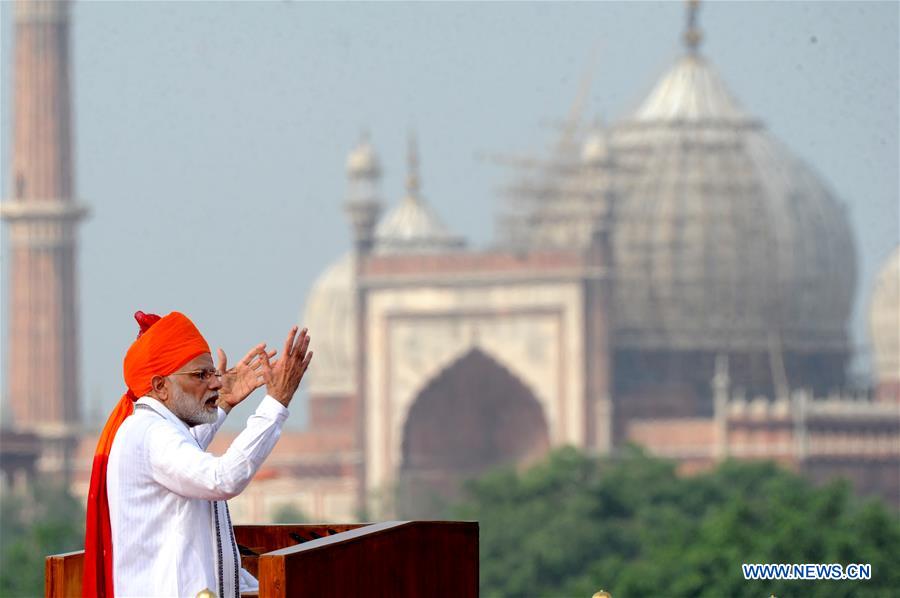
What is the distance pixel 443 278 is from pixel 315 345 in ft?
22.5

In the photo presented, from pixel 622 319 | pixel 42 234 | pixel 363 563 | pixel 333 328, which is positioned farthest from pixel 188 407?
pixel 333 328

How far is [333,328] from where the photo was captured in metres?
40.8

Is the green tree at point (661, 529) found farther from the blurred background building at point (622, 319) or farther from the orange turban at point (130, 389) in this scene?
the orange turban at point (130, 389)

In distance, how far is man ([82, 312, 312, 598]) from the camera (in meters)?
3.56

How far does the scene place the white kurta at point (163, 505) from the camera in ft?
11.7

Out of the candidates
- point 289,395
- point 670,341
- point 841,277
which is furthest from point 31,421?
point 289,395

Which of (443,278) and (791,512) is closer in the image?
(791,512)

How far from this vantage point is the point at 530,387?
1357 inches

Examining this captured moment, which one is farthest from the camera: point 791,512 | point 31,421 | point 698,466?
point 31,421

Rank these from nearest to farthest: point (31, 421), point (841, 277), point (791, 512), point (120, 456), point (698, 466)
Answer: point (120, 456) < point (791, 512) < point (698, 466) < point (31, 421) < point (841, 277)

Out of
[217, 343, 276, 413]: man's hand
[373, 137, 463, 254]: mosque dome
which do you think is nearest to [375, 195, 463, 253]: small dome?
[373, 137, 463, 254]: mosque dome

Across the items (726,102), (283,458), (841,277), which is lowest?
(283,458)

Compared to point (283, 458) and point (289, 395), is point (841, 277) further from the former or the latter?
point (289, 395)

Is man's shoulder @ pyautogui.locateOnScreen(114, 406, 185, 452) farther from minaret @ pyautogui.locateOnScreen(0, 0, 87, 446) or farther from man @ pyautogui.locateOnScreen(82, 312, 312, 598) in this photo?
minaret @ pyautogui.locateOnScreen(0, 0, 87, 446)
